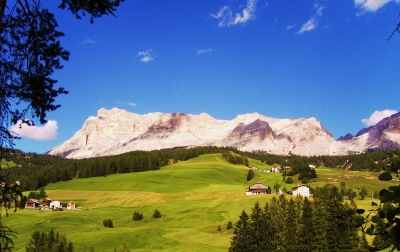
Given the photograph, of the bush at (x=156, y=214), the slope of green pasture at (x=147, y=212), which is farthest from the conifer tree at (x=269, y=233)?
the bush at (x=156, y=214)

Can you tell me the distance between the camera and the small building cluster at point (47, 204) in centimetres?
13188

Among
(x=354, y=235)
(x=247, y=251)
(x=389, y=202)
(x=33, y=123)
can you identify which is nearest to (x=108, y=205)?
(x=247, y=251)

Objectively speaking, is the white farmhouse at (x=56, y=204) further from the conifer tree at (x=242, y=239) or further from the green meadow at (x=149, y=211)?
the conifer tree at (x=242, y=239)

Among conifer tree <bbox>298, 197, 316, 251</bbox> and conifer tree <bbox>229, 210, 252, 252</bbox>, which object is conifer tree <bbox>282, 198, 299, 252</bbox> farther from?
conifer tree <bbox>229, 210, 252, 252</bbox>

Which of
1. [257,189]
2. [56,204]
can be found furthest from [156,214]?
[257,189]

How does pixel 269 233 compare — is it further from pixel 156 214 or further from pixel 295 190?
pixel 295 190

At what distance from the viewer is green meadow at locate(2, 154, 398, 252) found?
79312 millimetres

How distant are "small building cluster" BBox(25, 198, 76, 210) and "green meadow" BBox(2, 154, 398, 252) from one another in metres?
5.32

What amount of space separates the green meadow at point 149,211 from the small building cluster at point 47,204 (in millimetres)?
5315

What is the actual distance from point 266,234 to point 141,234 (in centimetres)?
3419

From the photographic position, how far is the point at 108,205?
438 ft

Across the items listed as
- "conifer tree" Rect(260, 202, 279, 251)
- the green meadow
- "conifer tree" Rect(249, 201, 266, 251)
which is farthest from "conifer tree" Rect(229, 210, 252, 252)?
the green meadow

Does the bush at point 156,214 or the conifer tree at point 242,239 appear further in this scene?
the bush at point 156,214

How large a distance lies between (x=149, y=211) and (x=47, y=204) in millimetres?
50873
